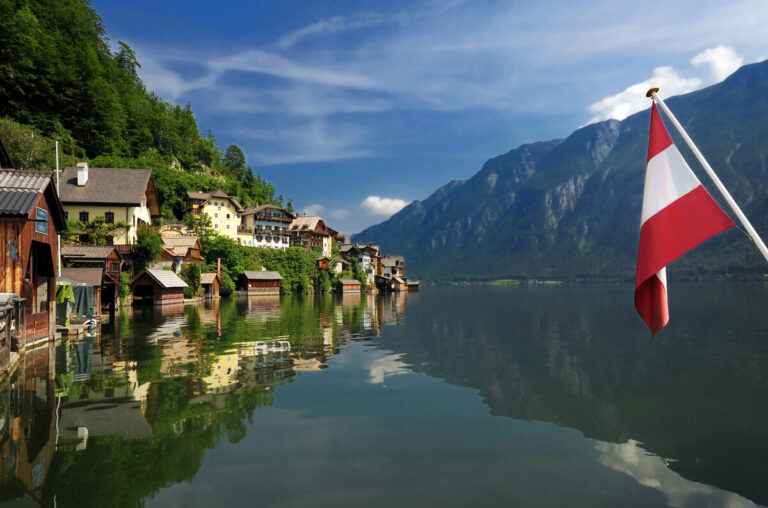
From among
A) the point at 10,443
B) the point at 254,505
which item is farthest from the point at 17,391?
the point at 254,505

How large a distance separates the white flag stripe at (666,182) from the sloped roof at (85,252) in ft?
169

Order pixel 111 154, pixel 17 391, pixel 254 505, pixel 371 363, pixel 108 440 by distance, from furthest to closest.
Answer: pixel 111 154 → pixel 371 363 → pixel 17 391 → pixel 108 440 → pixel 254 505

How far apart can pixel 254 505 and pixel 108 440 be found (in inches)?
200

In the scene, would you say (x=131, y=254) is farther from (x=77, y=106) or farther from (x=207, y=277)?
(x=77, y=106)

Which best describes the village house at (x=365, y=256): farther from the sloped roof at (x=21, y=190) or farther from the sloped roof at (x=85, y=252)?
the sloped roof at (x=21, y=190)

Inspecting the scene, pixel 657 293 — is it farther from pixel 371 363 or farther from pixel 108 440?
pixel 371 363

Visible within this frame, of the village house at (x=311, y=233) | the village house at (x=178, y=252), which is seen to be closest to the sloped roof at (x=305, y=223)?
the village house at (x=311, y=233)

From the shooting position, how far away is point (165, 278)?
61.4m

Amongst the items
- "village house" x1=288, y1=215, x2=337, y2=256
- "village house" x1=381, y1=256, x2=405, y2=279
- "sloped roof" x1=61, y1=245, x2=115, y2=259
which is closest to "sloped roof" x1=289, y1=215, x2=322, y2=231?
"village house" x1=288, y1=215, x2=337, y2=256

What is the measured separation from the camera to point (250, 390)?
1512cm

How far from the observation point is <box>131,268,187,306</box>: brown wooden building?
59.1 metres

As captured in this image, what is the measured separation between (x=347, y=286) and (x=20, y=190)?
10275cm

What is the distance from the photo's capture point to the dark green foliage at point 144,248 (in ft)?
200

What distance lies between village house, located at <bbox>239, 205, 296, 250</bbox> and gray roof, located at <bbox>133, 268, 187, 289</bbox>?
152 ft
